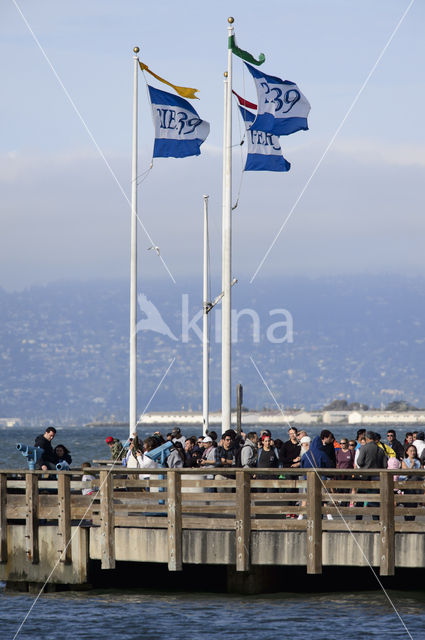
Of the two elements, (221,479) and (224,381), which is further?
(224,381)

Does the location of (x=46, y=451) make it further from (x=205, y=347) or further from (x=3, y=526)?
(x=205, y=347)

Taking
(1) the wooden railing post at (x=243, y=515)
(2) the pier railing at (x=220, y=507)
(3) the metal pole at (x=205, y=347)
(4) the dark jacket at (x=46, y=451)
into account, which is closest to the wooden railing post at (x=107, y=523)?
(2) the pier railing at (x=220, y=507)

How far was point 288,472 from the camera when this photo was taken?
18484 mm

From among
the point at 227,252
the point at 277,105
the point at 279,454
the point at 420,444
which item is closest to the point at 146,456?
the point at 279,454

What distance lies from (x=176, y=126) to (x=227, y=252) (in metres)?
3.87

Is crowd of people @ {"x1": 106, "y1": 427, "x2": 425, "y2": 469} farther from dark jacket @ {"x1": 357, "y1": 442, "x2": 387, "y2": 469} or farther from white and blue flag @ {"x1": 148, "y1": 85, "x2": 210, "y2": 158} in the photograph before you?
white and blue flag @ {"x1": 148, "y1": 85, "x2": 210, "y2": 158}

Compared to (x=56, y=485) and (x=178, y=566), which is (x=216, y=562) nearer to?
(x=178, y=566)

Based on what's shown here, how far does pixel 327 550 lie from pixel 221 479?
7.34 feet

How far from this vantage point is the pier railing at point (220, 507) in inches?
720

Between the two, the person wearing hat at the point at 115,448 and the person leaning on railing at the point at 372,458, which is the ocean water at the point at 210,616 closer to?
the person leaning on railing at the point at 372,458

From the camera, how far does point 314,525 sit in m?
18.3

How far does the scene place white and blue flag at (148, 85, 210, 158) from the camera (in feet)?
94.7

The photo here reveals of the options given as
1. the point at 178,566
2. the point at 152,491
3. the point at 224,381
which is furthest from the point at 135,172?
the point at 178,566

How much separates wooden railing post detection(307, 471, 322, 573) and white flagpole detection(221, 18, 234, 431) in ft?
23.4
